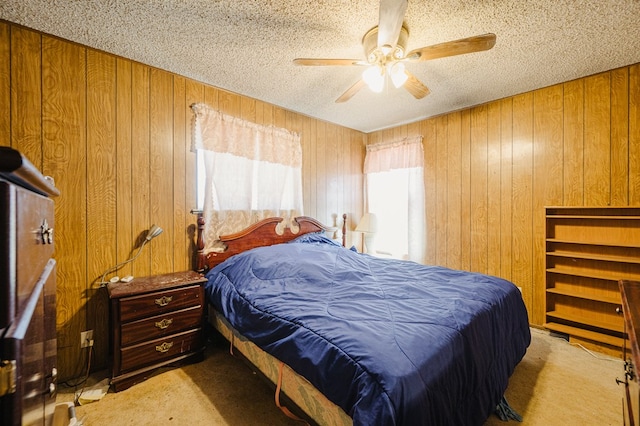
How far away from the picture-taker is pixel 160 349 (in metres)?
2.01

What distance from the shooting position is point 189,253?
8.52ft

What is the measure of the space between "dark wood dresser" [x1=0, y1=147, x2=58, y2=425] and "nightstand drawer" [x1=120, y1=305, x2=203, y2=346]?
4.35 ft

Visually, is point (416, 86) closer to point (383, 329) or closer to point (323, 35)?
point (323, 35)

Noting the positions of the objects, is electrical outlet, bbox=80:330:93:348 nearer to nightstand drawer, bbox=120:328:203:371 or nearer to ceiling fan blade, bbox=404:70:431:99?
nightstand drawer, bbox=120:328:203:371

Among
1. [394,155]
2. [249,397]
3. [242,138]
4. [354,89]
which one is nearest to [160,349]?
[249,397]

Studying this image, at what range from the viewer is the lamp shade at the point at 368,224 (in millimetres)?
3807

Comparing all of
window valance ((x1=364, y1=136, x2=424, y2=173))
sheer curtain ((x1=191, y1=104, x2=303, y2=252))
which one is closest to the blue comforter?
sheer curtain ((x1=191, y1=104, x2=303, y2=252))

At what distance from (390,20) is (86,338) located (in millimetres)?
3036

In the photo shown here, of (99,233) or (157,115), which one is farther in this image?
(157,115)

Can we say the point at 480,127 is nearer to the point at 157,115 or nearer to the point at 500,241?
the point at 500,241

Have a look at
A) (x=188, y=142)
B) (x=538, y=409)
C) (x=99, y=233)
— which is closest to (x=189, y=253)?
(x=99, y=233)

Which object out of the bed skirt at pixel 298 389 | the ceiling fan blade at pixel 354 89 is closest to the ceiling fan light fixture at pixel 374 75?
the ceiling fan blade at pixel 354 89

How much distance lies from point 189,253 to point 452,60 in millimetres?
2961

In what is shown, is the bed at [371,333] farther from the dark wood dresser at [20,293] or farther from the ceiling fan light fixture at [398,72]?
the ceiling fan light fixture at [398,72]
